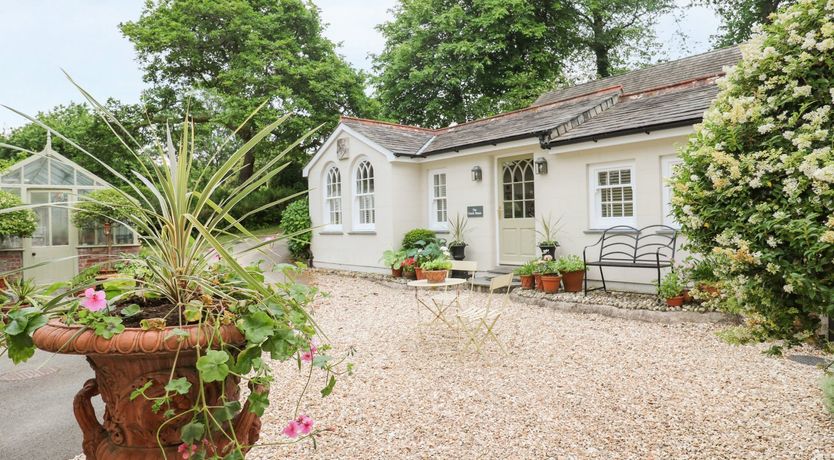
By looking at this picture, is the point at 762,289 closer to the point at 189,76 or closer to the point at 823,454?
the point at 823,454

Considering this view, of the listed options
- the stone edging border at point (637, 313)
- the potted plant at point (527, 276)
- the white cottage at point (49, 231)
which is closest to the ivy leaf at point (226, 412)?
the stone edging border at point (637, 313)

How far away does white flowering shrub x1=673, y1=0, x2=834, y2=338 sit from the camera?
2133 millimetres

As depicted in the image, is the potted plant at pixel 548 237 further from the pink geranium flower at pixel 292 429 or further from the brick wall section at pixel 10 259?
the brick wall section at pixel 10 259

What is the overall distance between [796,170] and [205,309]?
2689 millimetres

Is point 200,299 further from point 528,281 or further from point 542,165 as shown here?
point 542,165

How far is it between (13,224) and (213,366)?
12.2 m

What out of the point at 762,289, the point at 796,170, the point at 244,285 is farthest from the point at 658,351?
the point at 244,285

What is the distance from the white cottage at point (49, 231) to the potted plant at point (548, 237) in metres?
9.60

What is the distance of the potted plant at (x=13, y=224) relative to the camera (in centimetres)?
1062

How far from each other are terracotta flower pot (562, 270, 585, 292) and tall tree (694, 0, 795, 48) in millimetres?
16302

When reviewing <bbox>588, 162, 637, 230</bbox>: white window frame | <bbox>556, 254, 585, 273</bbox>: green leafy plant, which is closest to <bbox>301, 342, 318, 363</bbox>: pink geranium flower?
<bbox>556, 254, 585, 273</bbox>: green leafy plant

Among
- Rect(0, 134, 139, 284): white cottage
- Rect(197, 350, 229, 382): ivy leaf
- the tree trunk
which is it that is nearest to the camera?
Rect(197, 350, 229, 382): ivy leaf

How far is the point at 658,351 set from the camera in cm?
576

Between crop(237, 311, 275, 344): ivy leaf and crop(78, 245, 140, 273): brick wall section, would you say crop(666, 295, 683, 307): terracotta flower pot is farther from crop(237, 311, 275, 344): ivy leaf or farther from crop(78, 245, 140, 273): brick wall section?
crop(78, 245, 140, 273): brick wall section
